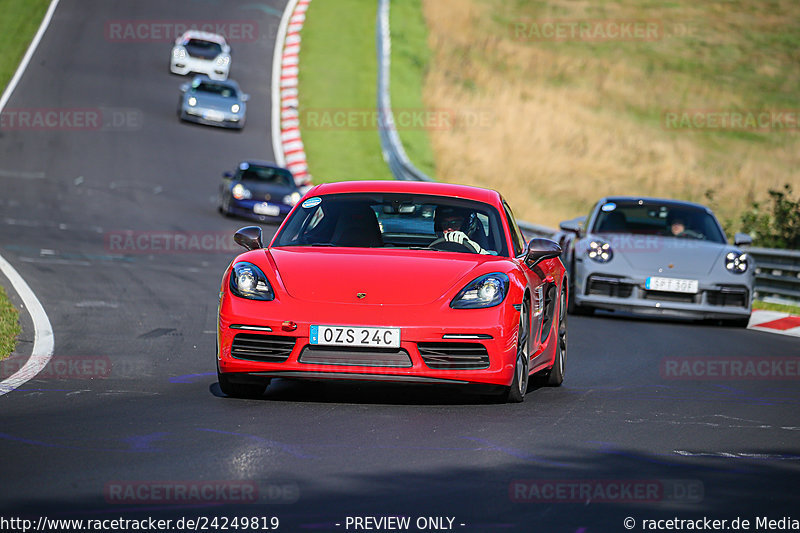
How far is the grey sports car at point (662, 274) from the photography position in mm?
14852

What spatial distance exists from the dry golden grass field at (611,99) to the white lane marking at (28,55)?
438 inches

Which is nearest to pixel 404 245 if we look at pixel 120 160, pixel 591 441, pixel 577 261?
pixel 591 441

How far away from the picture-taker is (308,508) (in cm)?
515

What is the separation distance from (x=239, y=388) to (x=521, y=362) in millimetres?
1654

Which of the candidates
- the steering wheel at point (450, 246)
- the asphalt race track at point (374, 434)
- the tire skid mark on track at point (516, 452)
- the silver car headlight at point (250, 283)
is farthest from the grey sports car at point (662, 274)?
the tire skid mark on track at point (516, 452)

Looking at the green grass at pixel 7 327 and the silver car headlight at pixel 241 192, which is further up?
the green grass at pixel 7 327

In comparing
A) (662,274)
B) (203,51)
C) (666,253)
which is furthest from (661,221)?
(203,51)

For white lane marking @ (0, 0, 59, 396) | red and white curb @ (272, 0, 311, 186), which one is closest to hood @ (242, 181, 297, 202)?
red and white curb @ (272, 0, 311, 186)

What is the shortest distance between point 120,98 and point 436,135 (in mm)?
8365

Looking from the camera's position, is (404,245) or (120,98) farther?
(120,98)

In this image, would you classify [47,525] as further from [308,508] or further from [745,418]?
[745,418]

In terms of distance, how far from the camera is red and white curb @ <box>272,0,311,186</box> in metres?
32.5

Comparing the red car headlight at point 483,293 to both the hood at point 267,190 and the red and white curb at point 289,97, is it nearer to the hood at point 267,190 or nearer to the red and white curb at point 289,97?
the hood at point 267,190

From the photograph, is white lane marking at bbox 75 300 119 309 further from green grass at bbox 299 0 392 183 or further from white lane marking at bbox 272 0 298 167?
white lane marking at bbox 272 0 298 167
